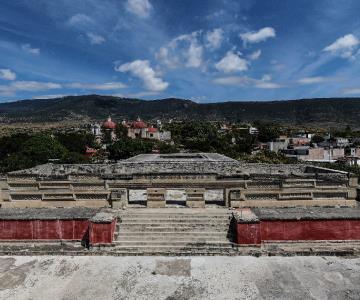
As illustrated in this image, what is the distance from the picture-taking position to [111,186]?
55.6ft

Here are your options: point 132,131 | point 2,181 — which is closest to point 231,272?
point 2,181

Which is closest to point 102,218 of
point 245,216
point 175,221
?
point 175,221

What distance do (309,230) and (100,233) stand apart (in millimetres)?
8534

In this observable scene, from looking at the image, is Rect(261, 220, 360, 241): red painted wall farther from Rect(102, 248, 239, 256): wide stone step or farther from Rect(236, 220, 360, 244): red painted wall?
Rect(102, 248, 239, 256): wide stone step

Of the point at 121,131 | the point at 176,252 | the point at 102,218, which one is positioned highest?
the point at 121,131

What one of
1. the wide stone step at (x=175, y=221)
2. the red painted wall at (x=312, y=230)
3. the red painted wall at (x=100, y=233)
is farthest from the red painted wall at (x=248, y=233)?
the red painted wall at (x=100, y=233)

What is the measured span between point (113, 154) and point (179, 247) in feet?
107

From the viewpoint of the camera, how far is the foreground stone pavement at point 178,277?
10.2 metres

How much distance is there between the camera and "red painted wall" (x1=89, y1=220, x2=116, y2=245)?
13328 millimetres

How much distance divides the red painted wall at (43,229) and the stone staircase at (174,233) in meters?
1.67

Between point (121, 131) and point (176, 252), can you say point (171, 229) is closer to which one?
point (176, 252)

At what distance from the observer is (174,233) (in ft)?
45.9

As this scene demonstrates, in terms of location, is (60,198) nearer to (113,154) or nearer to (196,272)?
(196,272)

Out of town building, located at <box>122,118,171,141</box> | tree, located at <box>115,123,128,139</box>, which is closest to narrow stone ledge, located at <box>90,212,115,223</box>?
tree, located at <box>115,123,128,139</box>
